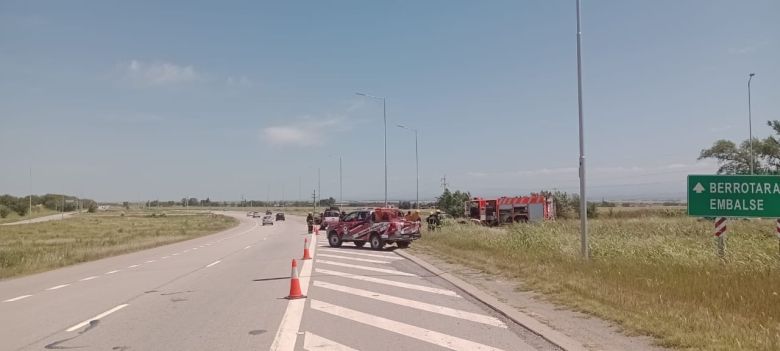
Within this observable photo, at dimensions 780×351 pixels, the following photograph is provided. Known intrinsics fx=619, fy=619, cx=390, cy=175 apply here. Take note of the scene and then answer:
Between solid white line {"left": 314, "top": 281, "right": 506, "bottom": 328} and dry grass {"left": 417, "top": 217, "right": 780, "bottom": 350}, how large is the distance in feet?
5.13

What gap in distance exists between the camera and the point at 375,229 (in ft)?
91.8

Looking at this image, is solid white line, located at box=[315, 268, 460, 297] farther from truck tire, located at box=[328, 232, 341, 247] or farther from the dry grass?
truck tire, located at box=[328, 232, 341, 247]

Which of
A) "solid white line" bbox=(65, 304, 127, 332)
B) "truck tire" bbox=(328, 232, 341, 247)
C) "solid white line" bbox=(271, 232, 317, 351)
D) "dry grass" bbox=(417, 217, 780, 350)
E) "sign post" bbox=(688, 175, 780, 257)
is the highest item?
"sign post" bbox=(688, 175, 780, 257)

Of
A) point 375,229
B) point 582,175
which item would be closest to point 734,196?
point 582,175

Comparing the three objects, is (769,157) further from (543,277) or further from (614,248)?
(543,277)

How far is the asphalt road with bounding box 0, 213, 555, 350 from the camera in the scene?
8.20 metres

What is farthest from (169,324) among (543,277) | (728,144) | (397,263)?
(728,144)

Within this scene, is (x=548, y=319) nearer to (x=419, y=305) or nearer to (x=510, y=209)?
(x=419, y=305)

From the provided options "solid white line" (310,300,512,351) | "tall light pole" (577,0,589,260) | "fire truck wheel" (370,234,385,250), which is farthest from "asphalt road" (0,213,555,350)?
Answer: "fire truck wheel" (370,234,385,250)

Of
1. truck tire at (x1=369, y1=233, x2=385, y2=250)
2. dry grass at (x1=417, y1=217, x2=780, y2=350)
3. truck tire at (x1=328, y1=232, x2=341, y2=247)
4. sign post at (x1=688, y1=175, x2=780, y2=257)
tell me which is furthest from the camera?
truck tire at (x1=328, y1=232, x2=341, y2=247)

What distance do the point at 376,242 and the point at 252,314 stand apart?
684 inches

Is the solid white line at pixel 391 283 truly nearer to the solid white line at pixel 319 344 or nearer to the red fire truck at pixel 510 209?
the solid white line at pixel 319 344

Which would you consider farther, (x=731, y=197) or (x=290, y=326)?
(x=731, y=197)

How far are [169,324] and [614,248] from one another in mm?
12395
